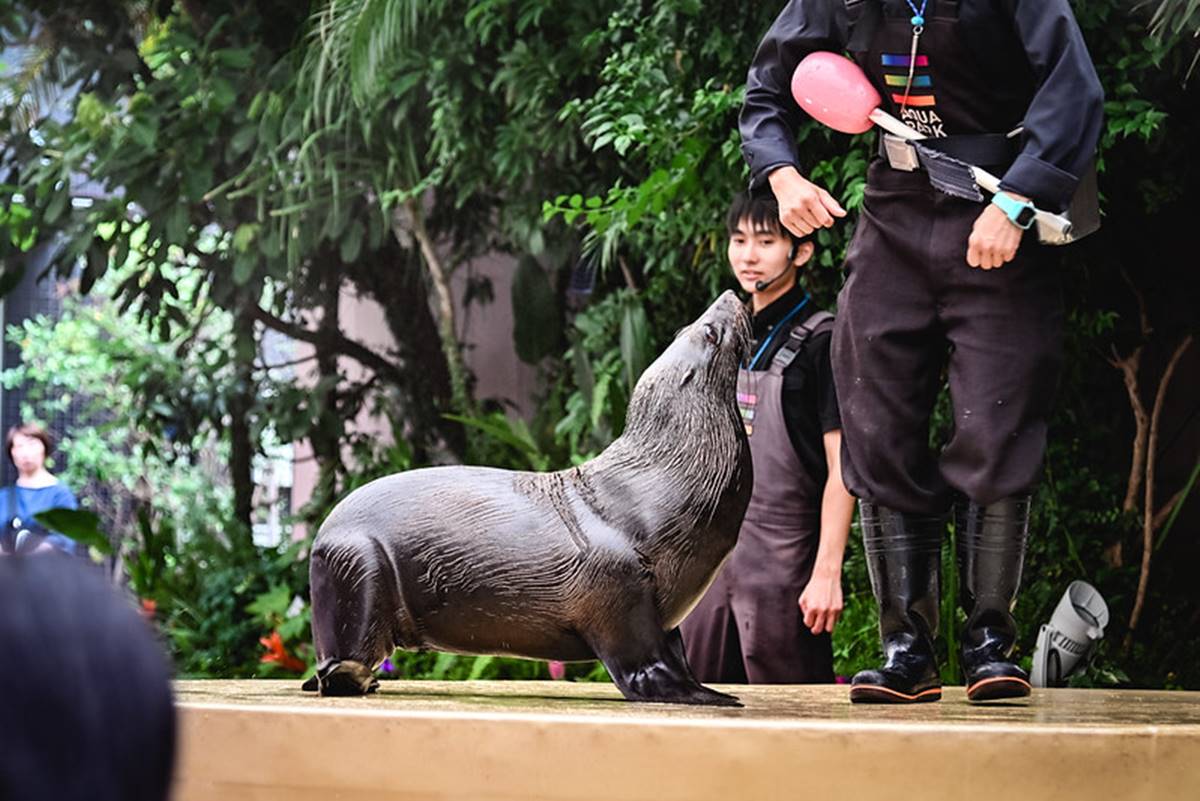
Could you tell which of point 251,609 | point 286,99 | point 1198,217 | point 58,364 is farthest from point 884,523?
point 58,364

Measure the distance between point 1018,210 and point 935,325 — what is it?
28 cm

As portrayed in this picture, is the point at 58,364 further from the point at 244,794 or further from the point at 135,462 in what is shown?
the point at 244,794

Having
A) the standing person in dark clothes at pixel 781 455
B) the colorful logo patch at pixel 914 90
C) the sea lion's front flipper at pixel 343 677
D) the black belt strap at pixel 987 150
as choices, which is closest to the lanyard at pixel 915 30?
the colorful logo patch at pixel 914 90

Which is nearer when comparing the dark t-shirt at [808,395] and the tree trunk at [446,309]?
the dark t-shirt at [808,395]

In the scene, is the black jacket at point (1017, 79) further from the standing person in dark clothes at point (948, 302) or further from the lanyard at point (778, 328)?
Result: the lanyard at point (778, 328)

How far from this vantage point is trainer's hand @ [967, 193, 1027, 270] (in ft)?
8.06

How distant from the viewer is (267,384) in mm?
9188

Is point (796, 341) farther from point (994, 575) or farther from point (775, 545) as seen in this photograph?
point (994, 575)

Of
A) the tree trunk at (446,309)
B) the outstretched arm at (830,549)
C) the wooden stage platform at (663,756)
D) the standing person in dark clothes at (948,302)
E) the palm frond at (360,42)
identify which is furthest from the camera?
the tree trunk at (446,309)

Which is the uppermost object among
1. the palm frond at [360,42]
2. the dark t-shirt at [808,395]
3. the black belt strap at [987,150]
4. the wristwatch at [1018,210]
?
the palm frond at [360,42]

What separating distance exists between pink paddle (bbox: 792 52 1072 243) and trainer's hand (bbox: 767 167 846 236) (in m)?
0.12

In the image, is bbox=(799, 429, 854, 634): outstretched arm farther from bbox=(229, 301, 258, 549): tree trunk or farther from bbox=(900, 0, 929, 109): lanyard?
bbox=(229, 301, 258, 549): tree trunk

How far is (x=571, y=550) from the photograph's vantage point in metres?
2.44

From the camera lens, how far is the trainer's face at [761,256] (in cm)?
351
